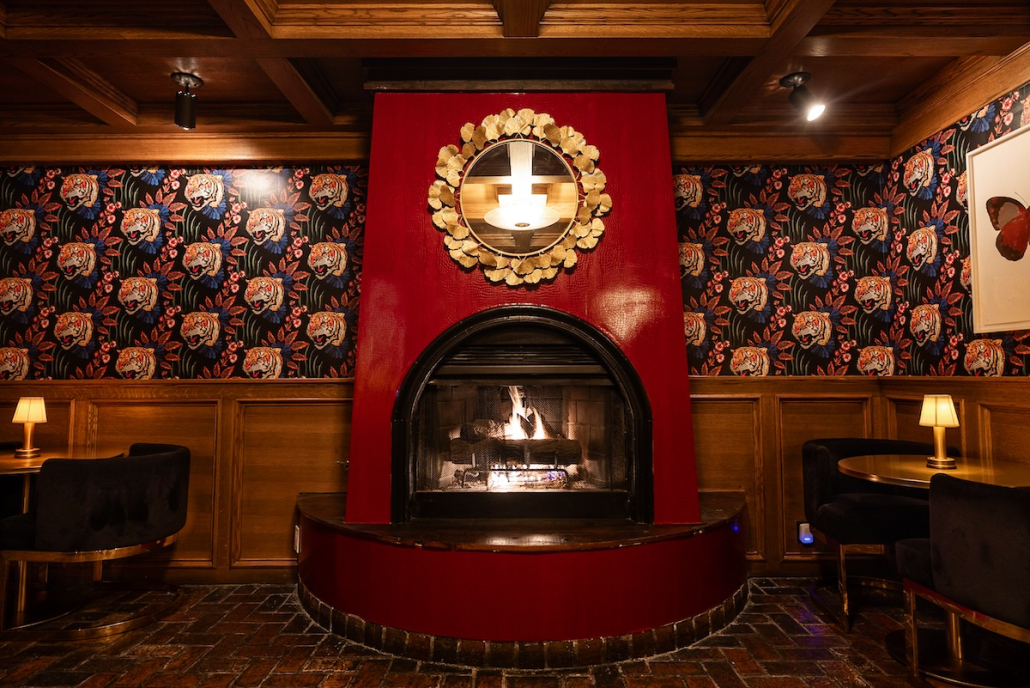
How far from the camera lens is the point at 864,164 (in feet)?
13.5

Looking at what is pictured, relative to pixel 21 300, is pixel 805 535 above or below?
below

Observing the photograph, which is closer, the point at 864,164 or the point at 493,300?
the point at 493,300

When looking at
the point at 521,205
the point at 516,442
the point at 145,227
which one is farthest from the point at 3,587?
the point at 521,205

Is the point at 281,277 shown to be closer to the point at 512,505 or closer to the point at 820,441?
the point at 512,505

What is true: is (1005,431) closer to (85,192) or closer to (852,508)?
(852,508)

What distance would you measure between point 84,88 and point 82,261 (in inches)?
46.6

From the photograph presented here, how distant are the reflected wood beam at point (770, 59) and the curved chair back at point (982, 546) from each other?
2.11 m

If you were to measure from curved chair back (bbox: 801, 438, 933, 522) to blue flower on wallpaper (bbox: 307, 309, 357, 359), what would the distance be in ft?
10.0

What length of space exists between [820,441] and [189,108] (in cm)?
425

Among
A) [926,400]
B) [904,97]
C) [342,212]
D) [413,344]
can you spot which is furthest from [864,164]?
[342,212]

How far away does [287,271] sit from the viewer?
4039 millimetres

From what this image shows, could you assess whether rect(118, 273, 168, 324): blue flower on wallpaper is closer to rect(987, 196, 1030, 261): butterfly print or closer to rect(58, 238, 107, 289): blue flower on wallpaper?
rect(58, 238, 107, 289): blue flower on wallpaper

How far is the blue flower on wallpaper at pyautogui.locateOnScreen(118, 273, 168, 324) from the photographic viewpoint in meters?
4.01

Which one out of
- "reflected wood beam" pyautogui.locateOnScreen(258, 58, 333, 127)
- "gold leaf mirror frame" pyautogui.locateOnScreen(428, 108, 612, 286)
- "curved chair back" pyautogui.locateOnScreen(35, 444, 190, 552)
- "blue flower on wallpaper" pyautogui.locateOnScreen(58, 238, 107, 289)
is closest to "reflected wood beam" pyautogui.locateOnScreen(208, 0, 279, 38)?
"reflected wood beam" pyautogui.locateOnScreen(258, 58, 333, 127)
